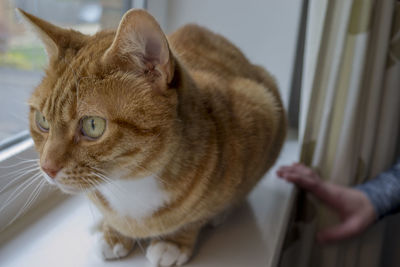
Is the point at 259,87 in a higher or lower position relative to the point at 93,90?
lower

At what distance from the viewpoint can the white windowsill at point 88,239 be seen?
73 cm

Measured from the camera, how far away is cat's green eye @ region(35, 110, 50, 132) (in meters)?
0.65

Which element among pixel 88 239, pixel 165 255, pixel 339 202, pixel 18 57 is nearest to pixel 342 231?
pixel 339 202

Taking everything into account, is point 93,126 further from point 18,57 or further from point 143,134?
point 18,57

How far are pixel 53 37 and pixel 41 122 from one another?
0.14m

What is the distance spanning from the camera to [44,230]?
81 cm

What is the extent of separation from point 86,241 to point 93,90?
0.35 meters

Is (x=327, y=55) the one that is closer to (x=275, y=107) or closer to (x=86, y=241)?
(x=275, y=107)

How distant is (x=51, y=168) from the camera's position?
0.58m

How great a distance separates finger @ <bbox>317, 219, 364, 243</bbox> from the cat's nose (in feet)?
2.45

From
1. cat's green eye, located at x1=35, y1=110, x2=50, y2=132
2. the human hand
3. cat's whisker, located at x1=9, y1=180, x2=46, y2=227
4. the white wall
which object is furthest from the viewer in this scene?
the white wall

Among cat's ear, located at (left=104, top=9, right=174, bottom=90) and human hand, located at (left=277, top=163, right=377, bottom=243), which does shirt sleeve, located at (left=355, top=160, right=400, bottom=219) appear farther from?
cat's ear, located at (left=104, top=9, right=174, bottom=90)

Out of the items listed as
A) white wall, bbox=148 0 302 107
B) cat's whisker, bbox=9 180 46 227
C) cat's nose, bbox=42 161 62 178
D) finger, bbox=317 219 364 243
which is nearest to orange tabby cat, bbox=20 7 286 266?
cat's nose, bbox=42 161 62 178

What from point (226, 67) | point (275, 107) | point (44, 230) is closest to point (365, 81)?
point (275, 107)
